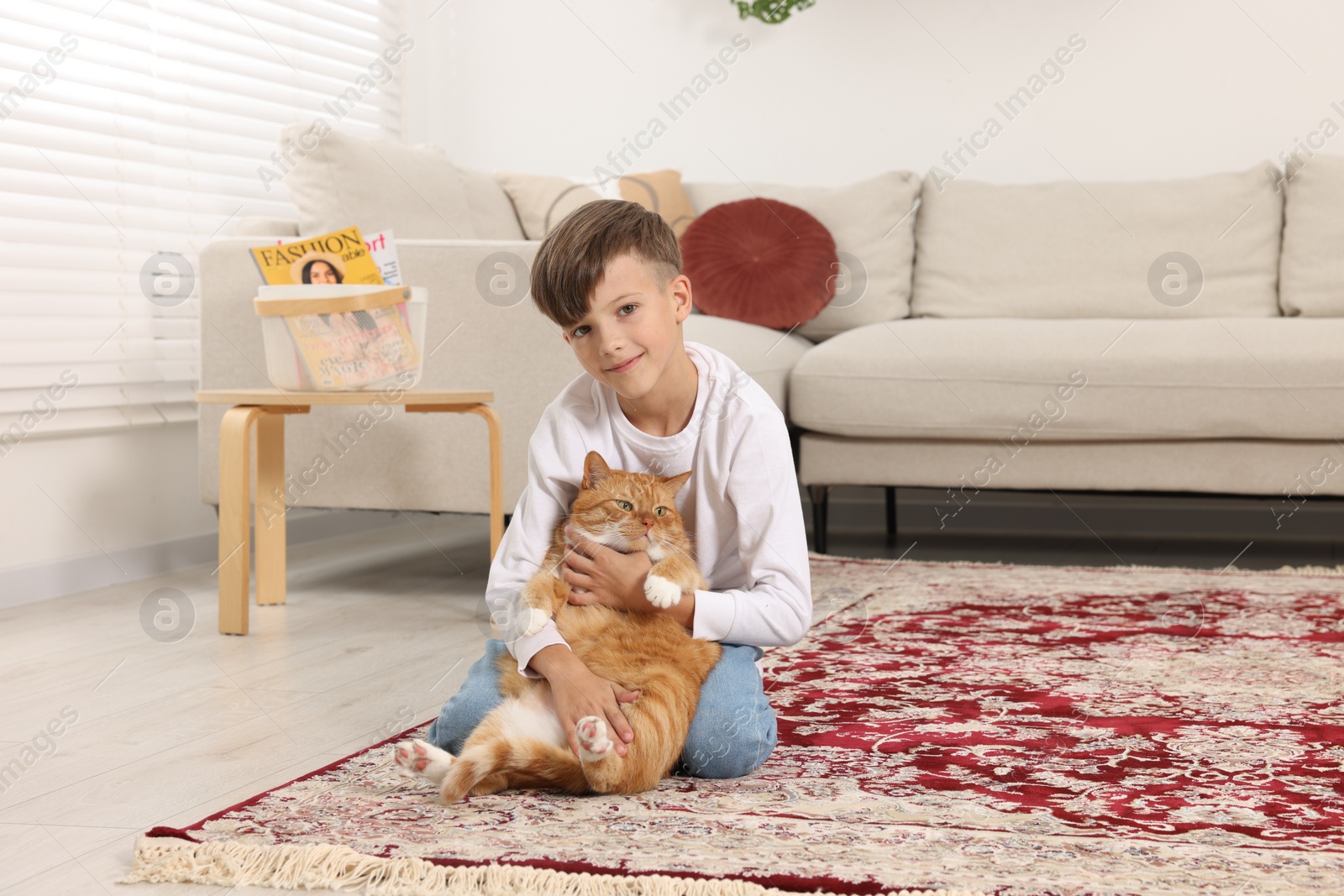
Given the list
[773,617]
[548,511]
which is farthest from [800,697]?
[548,511]

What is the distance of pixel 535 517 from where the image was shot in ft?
4.34

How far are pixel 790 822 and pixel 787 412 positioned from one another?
1825 mm

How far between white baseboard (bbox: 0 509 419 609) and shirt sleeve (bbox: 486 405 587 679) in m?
1.34

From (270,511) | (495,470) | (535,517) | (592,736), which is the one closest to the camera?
(592,736)

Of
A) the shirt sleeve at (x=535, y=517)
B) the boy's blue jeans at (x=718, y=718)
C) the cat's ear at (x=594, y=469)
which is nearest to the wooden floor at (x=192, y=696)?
the boy's blue jeans at (x=718, y=718)

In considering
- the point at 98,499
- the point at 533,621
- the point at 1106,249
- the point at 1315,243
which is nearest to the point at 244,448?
the point at 98,499

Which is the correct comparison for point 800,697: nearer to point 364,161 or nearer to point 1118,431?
point 1118,431

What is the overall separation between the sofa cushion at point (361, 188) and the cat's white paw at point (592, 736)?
1700 millimetres

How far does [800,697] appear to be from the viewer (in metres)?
1.59

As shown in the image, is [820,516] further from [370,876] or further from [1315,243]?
[370,876]

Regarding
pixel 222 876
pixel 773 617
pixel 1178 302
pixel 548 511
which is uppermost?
pixel 1178 302

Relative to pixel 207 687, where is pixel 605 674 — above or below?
above

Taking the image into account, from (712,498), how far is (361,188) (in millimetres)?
1573

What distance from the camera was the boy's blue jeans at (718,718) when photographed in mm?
1225
